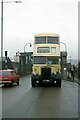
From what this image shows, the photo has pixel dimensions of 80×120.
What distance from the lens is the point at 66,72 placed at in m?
63.5

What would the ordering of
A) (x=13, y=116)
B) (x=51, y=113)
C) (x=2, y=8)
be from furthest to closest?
(x=2, y=8) < (x=51, y=113) < (x=13, y=116)

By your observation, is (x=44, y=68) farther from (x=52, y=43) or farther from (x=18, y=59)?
(x=18, y=59)

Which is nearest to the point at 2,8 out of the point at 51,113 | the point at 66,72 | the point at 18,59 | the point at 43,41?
the point at 43,41

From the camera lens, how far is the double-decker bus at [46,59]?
1416 inches

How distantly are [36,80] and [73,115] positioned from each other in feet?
74.0

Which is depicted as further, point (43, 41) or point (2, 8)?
point (2, 8)

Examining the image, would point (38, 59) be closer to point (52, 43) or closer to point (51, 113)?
point (52, 43)

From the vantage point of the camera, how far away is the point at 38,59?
36.9m

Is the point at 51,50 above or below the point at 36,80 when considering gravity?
above

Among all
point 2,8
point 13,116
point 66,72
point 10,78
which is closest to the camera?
point 13,116

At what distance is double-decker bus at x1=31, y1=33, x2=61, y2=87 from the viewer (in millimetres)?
35969

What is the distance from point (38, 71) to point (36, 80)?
3.25 ft

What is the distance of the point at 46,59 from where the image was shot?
1452 inches

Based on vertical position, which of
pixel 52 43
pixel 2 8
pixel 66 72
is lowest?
pixel 66 72
